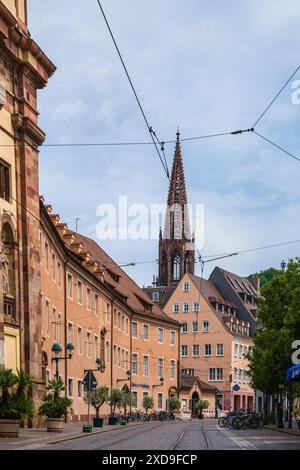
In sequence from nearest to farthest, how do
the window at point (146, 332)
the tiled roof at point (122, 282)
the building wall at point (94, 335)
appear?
the building wall at point (94, 335) → the tiled roof at point (122, 282) → the window at point (146, 332)

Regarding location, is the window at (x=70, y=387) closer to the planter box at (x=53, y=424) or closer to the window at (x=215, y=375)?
the planter box at (x=53, y=424)

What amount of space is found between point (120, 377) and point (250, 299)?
5240 centimetres

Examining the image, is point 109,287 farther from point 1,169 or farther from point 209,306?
point 209,306

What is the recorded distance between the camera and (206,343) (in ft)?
368

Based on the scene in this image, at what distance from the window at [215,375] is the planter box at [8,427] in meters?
82.8

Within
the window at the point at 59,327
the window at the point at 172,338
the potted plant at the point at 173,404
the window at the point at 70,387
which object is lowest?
the potted plant at the point at 173,404

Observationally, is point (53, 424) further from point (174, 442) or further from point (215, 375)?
point (215, 375)

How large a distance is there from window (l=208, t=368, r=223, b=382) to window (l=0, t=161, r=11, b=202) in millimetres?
73494

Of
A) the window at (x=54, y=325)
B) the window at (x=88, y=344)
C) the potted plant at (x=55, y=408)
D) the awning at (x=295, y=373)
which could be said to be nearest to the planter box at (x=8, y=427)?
the potted plant at (x=55, y=408)

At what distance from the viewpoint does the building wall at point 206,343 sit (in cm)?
11050

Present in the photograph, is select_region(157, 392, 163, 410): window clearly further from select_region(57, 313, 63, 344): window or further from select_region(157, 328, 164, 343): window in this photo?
select_region(57, 313, 63, 344): window

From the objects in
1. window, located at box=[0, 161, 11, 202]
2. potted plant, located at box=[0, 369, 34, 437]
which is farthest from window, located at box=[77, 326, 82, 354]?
potted plant, located at box=[0, 369, 34, 437]

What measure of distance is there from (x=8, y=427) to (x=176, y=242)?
117 metres

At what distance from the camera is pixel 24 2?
45344mm
